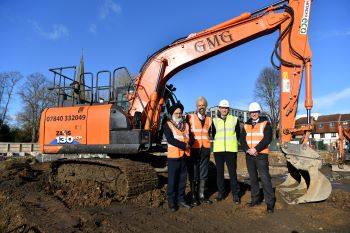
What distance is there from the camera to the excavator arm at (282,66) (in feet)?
21.3

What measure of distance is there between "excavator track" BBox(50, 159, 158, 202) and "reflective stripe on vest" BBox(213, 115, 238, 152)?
5.33ft

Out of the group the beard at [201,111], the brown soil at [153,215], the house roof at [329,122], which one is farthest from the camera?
the house roof at [329,122]

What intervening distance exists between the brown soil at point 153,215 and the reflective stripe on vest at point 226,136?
108 cm

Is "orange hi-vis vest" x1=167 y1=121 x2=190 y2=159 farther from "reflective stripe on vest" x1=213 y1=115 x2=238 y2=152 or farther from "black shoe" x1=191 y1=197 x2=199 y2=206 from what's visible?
"black shoe" x1=191 y1=197 x2=199 y2=206

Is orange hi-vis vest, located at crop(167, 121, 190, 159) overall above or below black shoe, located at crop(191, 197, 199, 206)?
above

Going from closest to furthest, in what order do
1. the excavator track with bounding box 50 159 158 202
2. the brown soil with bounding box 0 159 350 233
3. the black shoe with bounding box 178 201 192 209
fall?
the brown soil with bounding box 0 159 350 233, the black shoe with bounding box 178 201 192 209, the excavator track with bounding box 50 159 158 202

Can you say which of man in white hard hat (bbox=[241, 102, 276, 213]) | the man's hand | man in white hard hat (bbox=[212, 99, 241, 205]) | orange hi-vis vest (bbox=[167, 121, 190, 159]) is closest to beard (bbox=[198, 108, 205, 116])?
man in white hard hat (bbox=[212, 99, 241, 205])

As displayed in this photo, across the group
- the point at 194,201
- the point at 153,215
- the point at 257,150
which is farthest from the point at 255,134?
the point at 153,215

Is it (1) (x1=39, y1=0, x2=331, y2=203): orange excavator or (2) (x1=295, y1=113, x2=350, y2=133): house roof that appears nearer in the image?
(1) (x1=39, y1=0, x2=331, y2=203): orange excavator

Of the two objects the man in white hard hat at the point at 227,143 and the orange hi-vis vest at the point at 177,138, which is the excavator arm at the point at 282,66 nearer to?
the man in white hard hat at the point at 227,143

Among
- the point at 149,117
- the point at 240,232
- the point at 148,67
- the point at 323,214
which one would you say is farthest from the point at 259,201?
the point at 148,67

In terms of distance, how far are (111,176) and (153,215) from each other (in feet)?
→ 5.91

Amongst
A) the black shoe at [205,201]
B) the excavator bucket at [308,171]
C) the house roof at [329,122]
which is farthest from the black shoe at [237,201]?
the house roof at [329,122]

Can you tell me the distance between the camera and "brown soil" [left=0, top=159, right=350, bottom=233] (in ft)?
16.2
